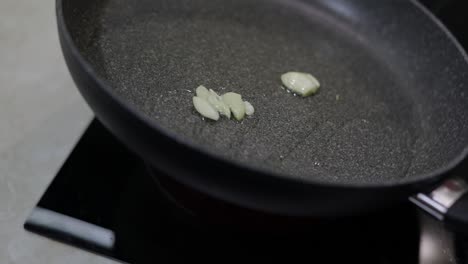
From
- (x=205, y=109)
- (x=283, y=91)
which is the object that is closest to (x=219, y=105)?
(x=205, y=109)

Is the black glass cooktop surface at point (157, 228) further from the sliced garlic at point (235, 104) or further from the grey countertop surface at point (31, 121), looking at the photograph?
the sliced garlic at point (235, 104)

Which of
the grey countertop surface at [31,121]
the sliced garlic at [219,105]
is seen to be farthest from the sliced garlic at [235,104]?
the grey countertop surface at [31,121]

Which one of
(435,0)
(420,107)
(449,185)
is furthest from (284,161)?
(435,0)

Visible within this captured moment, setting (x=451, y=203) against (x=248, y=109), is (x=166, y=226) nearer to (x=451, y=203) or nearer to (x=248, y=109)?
(x=248, y=109)

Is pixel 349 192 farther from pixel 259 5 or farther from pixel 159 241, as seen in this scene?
pixel 259 5

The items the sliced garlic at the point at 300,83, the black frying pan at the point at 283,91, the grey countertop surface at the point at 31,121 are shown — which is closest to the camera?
the black frying pan at the point at 283,91

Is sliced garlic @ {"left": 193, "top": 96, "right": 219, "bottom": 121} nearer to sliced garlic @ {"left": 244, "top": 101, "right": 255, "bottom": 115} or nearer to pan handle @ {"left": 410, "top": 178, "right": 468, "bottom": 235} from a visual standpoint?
sliced garlic @ {"left": 244, "top": 101, "right": 255, "bottom": 115}
